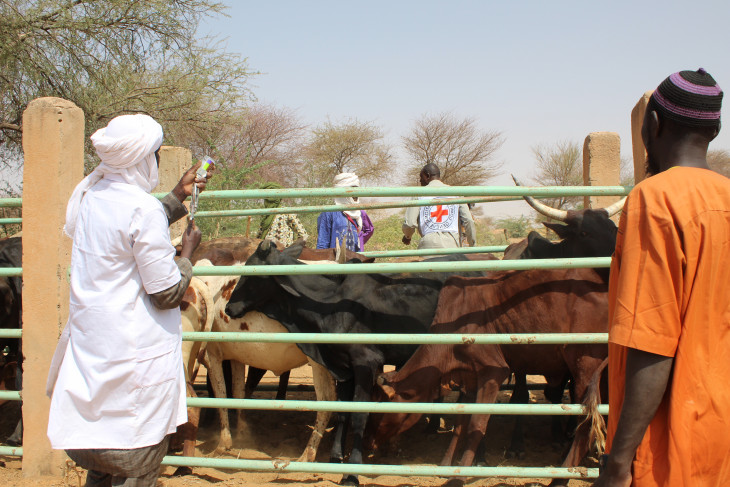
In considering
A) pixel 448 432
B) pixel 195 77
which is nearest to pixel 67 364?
pixel 448 432

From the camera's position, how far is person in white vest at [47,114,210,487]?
2498mm

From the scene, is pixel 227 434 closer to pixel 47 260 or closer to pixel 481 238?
pixel 47 260

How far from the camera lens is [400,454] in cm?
523

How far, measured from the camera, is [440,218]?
682 cm

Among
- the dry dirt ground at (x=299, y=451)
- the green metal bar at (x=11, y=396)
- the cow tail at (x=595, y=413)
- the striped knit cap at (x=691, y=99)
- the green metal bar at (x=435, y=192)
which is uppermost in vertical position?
the striped knit cap at (x=691, y=99)

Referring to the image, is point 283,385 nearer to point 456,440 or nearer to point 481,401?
point 456,440

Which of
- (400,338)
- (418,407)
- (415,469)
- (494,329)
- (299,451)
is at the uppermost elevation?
(400,338)

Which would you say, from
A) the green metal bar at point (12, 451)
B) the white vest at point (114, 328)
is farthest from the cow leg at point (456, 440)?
the green metal bar at point (12, 451)

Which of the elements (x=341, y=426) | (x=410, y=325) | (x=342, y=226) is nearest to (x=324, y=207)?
(x=410, y=325)

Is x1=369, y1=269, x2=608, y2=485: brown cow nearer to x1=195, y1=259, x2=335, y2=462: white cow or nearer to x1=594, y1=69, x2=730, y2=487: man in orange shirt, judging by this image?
x1=195, y1=259, x2=335, y2=462: white cow

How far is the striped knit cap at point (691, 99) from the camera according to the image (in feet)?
5.88

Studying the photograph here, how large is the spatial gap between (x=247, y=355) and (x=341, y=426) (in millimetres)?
977

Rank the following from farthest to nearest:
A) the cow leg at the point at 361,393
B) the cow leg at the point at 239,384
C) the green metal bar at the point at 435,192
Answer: the cow leg at the point at 239,384
the cow leg at the point at 361,393
the green metal bar at the point at 435,192

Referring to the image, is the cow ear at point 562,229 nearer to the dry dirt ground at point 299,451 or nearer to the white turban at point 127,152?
the dry dirt ground at point 299,451
